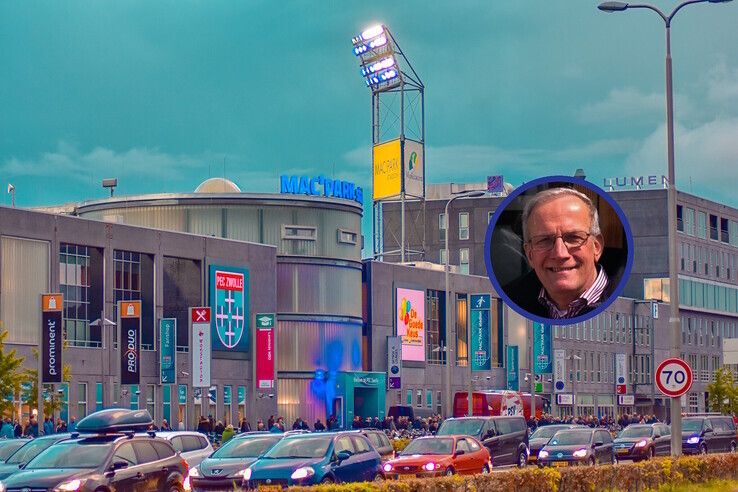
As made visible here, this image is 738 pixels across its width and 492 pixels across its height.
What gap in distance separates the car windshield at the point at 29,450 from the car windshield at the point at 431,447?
31.9 ft

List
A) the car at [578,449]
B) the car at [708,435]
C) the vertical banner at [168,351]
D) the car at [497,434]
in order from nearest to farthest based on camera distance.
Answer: the car at [578,449], the car at [497,434], the car at [708,435], the vertical banner at [168,351]

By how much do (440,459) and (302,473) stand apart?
7445mm

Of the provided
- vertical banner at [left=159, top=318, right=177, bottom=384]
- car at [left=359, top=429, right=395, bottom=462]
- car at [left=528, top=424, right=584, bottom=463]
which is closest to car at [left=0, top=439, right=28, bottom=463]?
car at [left=359, top=429, right=395, bottom=462]

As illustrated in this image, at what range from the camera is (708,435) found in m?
52.8

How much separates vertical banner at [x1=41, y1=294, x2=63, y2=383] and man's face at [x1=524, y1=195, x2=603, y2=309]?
37.3 m

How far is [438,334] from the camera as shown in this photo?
322 ft

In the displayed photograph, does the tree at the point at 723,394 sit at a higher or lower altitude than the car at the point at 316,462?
lower

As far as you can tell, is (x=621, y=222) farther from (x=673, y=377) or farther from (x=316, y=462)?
(x=316, y=462)

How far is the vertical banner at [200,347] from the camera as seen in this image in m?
70.4

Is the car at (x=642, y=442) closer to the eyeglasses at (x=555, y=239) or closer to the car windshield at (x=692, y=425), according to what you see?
the car windshield at (x=692, y=425)

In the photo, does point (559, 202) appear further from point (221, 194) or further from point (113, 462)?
point (221, 194)

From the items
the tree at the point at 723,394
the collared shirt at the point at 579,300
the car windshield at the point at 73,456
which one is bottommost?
the tree at the point at 723,394

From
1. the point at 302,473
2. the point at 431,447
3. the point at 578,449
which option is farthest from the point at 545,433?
the point at 302,473

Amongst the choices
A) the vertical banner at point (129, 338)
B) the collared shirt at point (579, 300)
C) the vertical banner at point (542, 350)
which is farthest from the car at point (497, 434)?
the vertical banner at point (542, 350)
